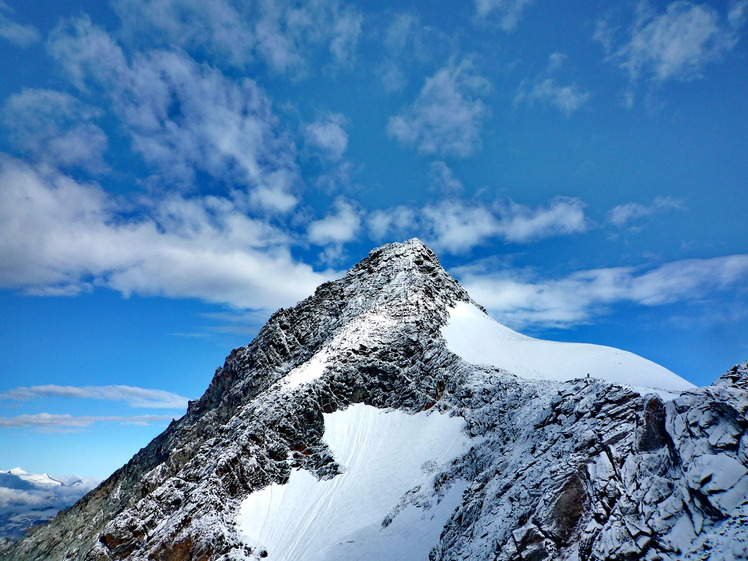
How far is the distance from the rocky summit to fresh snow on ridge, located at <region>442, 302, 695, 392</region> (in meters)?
0.39

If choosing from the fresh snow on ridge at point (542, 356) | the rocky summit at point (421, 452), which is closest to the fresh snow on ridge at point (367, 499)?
the rocky summit at point (421, 452)

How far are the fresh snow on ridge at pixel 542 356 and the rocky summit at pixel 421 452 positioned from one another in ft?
1.28

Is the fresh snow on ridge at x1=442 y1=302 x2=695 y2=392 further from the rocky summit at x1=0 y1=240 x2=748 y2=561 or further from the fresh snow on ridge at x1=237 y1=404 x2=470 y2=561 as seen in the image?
the fresh snow on ridge at x1=237 y1=404 x2=470 y2=561

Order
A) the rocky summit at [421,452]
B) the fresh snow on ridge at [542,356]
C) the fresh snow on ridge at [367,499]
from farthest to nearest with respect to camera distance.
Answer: the fresh snow on ridge at [542,356] → the fresh snow on ridge at [367,499] → the rocky summit at [421,452]

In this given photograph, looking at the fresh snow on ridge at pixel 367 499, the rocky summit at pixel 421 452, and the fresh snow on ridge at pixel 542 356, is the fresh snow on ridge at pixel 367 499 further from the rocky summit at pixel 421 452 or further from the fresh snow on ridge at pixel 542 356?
the fresh snow on ridge at pixel 542 356

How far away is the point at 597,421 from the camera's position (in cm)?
2758

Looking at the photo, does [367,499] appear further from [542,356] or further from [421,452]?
[542,356]

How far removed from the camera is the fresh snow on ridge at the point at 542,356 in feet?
152

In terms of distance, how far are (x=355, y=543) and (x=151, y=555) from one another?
783 inches

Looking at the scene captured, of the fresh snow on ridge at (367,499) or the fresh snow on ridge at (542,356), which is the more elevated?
the fresh snow on ridge at (542,356)

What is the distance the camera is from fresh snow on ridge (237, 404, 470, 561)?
38688 millimetres

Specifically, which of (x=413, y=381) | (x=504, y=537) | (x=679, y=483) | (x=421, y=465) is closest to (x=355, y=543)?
(x=421, y=465)

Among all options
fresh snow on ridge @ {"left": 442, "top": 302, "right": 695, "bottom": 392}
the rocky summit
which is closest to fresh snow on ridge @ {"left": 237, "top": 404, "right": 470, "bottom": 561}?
the rocky summit

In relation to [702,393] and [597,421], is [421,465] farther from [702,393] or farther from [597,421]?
[702,393]
